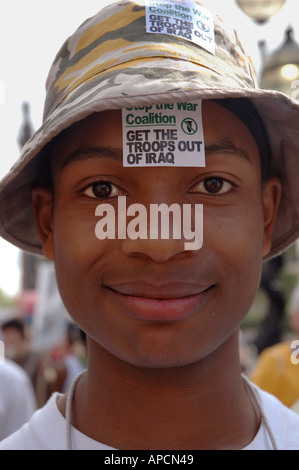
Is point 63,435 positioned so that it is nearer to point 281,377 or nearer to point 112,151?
point 112,151

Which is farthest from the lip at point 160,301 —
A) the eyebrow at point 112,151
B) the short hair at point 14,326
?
→ the short hair at point 14,326

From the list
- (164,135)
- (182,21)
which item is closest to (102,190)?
(164,135)

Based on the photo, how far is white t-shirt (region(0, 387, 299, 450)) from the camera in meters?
1.70

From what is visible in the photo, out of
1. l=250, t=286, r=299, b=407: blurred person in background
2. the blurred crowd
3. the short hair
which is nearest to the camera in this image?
l=250, t=286, r=299, b=407: blurred person in background

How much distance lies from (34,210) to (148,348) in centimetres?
A: 58

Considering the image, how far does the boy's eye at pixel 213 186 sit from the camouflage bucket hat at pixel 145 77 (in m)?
0.21

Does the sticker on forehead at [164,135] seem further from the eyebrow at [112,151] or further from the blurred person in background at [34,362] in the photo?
the blurred person in background at [34,362]

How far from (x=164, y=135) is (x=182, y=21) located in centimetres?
33

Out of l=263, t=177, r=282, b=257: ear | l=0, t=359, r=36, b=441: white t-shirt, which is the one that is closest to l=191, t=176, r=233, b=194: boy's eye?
l=263, t=177, r=282, b=257: ear

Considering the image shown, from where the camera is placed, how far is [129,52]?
1618 mm

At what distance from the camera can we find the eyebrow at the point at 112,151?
5.19ft

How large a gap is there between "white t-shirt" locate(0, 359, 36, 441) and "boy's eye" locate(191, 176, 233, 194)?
2.79 m

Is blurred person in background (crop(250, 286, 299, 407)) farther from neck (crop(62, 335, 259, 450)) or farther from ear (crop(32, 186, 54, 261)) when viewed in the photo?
ear (crop(32, 186, 54, 261))

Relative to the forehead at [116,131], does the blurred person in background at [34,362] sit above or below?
above
